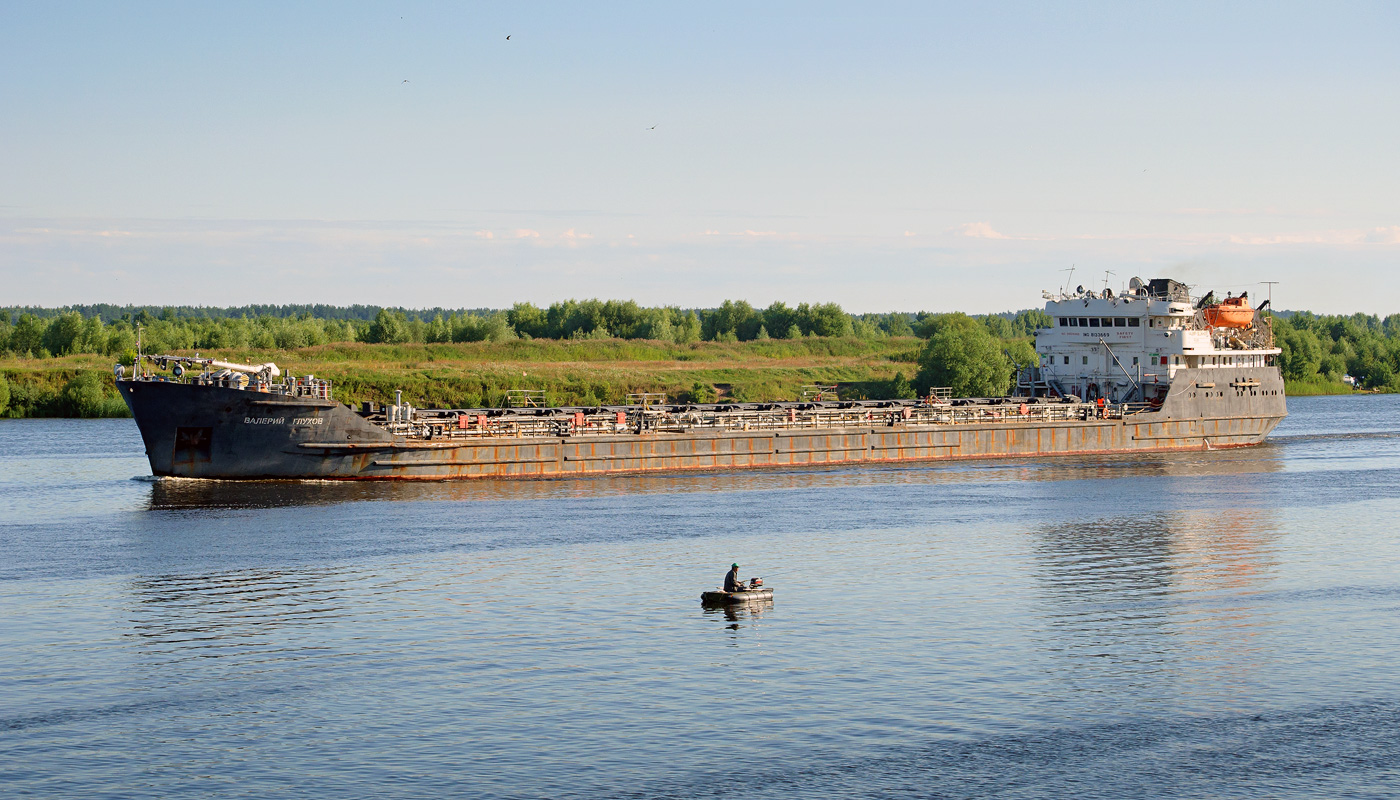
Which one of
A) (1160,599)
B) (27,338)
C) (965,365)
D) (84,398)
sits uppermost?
(27,338)

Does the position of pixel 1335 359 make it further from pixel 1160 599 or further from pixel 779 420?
pixel 1160 599

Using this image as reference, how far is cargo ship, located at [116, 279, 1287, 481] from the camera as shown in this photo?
194ft

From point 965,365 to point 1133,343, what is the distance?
44.2 m

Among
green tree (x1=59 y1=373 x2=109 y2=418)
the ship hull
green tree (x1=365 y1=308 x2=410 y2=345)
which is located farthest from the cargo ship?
green tree (x1=365 y1=308 x2=410 y2=345)

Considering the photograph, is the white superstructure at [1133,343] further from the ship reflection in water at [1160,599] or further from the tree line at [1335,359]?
the tree line at [1335,359]

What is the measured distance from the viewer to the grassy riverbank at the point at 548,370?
12306cm

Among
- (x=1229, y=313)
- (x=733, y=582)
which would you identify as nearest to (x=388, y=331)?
(x=1229, y=313)

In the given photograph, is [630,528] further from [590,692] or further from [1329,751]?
[1329,751]

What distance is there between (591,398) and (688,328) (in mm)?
60912

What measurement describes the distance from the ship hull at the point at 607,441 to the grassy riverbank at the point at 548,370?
51.5 metres

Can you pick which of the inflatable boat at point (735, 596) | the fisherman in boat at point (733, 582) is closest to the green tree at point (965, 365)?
the inflatable boat at point (735, 596)

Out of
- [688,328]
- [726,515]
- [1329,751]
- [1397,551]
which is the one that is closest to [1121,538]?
[1397,551]

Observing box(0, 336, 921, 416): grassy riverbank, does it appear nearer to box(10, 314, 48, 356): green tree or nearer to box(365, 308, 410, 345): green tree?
box(10, 314, 48, 356): green tree

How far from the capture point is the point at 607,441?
67188 millimetres
